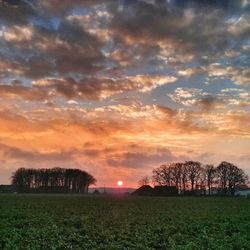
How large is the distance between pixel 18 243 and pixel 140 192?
171 meters

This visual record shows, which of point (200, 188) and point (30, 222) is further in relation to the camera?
point (200, 188)

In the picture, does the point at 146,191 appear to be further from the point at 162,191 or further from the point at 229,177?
the point at 229,177

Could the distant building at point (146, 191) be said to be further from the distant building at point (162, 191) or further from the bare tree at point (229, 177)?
the bare tree at point (229, 177)

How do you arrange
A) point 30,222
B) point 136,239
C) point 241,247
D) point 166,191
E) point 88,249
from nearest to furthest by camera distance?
point 88,249
point 241,247
point 136,239
point 30,222
point 166,191

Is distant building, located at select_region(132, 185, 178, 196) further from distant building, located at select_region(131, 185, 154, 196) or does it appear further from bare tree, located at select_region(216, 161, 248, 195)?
bare tree, located at select_region(216, 161, 248, 195)

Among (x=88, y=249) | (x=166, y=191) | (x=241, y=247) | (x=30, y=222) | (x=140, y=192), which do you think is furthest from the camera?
(x=140, y=192)

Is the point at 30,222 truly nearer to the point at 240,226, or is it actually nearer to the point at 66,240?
the point at 66,240

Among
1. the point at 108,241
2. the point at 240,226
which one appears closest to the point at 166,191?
the point at 240,226

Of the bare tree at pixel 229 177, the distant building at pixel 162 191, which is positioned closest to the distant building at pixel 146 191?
the distant building at pixel 162 191

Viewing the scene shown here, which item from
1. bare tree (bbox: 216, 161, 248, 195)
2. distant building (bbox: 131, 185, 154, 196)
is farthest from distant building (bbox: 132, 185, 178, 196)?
bare tree (bbox: 216, 161, 248, 195)

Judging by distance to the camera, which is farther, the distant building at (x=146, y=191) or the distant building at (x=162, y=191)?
the distant building at (x=146, y=191)

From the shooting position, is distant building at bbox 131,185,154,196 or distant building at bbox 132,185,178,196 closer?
distant building at bbox 132,185,178,196

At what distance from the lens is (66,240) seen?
23672mm

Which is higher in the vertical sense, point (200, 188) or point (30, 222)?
point (200, 188)
